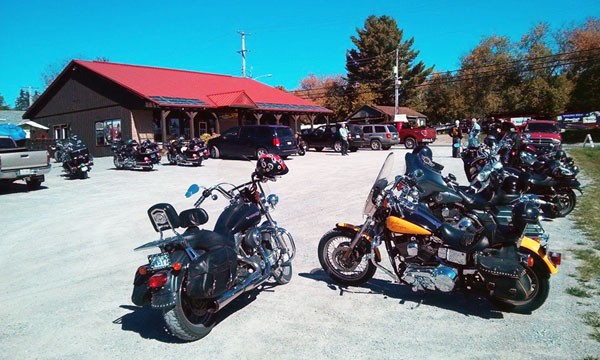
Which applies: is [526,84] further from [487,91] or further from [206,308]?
[206,308]

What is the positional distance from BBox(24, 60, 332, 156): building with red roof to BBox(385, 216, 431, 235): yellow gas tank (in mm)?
23106

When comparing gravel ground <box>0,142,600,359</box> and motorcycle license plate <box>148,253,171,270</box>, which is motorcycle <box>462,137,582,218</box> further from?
motorcycle license plate <box>148,253,171,270</box>

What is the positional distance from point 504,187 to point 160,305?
3.83m

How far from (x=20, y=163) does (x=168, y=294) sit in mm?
11829

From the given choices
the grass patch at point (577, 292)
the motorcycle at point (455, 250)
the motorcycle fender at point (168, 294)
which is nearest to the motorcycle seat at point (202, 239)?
the motorcycle fender at point (168, 294)

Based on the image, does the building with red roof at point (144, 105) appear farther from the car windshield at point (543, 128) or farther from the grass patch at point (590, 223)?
the grass patch at point (590, 223)

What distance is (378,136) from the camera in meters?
27.8

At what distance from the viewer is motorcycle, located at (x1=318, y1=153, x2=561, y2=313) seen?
4031mm

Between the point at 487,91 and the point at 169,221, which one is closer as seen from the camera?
the point at 169,221

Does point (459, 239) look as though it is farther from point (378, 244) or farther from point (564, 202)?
point (564, 202)

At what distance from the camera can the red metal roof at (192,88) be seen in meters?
27.5

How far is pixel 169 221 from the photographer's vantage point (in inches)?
150

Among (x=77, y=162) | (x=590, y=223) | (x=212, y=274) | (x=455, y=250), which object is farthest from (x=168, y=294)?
(x=77, y=162)

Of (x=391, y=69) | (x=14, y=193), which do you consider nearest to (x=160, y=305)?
(x=14, y=193)
